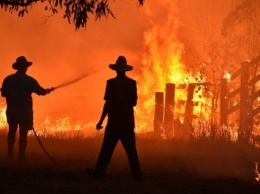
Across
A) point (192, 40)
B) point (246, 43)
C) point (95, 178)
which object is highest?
point (192, 40)

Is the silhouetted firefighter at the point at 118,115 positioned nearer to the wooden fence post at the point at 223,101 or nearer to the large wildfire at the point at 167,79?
the large wildfire at the point at 167,79

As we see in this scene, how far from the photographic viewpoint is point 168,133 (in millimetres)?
17859

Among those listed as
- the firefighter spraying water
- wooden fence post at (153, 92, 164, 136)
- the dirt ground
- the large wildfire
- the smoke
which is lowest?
the dirt ground

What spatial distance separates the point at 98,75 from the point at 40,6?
7861 mm

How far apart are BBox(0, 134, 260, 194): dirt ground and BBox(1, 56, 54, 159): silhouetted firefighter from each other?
50 centimetres

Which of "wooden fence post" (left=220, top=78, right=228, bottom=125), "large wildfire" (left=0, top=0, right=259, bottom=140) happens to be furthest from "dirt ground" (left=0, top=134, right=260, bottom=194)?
"wooden fence post" (left=220, top=78, right=228, bottom=125)

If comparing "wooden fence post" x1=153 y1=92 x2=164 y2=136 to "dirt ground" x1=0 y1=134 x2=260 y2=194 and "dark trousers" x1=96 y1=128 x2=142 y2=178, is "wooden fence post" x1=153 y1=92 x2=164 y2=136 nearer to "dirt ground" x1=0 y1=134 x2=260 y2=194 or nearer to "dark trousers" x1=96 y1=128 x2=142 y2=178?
"dirt ground" x1=0 y1=134 x2=260 y2=194

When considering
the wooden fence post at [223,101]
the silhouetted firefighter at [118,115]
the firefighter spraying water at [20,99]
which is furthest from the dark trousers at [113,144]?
the wooden fence post at [223,101]

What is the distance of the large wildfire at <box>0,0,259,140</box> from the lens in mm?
18953

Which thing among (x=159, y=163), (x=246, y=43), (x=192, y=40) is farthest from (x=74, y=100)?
(x=159, y=163)

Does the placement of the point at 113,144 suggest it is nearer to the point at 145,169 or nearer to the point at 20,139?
the point at 145,169

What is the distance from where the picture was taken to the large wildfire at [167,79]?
19.0 meters

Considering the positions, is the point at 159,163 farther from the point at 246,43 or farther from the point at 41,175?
the point at 246,43

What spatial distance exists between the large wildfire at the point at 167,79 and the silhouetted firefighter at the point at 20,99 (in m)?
4.22
